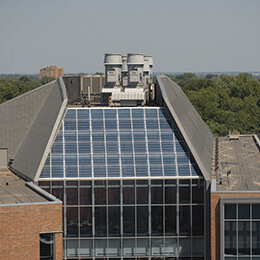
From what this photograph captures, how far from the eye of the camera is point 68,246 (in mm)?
54719

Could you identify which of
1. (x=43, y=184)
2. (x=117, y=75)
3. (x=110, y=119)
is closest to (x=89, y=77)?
(x=117, y=75)

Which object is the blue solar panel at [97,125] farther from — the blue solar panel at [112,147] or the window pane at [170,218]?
the window pane at [170,218]

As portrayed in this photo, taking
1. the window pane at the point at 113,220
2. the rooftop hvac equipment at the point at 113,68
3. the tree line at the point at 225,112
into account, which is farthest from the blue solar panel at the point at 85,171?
the tree line at the point at 225,112

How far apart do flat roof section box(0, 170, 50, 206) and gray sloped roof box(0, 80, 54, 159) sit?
594 centimetres

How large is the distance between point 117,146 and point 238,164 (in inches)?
520

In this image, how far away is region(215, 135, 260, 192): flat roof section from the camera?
55.1 m

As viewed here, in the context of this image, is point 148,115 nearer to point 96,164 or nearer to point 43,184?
point 96,164

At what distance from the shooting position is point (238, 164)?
65250 millimetres

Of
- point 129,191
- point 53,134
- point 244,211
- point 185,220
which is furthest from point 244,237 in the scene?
point 53,134

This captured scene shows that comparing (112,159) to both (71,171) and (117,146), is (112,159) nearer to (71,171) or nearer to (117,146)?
(117,146)

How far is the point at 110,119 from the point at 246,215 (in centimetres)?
1413

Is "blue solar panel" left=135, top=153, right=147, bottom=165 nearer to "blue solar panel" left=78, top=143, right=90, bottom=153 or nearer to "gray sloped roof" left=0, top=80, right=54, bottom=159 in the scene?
"blue solar panel" left=78, top=143, right=90, bottom=153

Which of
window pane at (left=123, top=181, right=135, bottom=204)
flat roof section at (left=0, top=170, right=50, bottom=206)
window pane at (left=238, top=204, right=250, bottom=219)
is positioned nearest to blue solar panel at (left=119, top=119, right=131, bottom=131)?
window pane at (left=123, top=181, right=135, bottom=204)

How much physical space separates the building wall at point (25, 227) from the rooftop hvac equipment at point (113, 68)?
35.1 m
